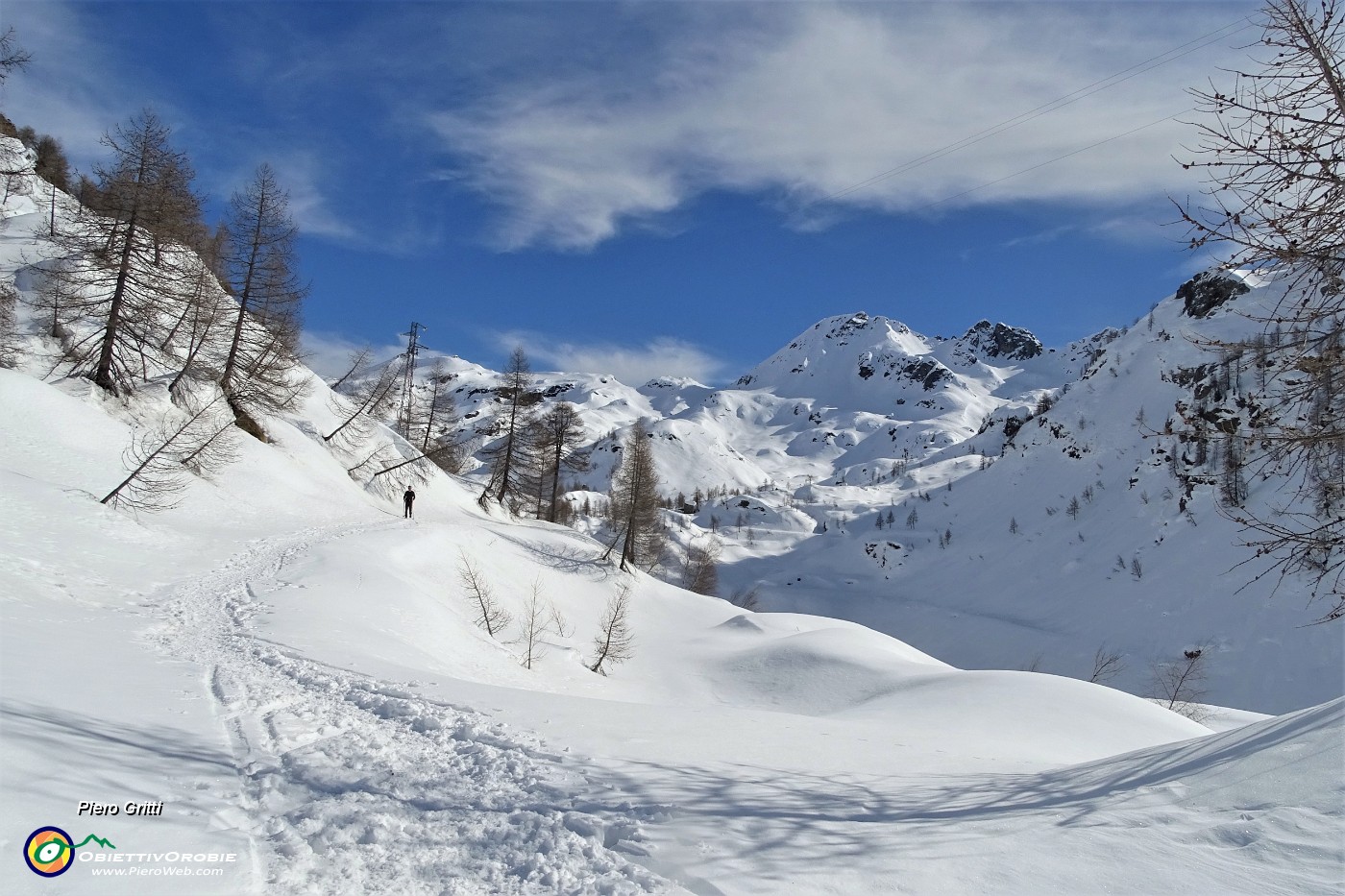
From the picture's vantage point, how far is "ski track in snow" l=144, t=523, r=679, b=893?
4207 millimetres

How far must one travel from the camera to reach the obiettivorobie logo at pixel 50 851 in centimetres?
356

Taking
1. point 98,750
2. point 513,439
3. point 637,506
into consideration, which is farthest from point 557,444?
point 98,750

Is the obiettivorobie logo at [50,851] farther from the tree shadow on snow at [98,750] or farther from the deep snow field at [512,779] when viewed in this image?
the tree shadow on snow at [98,750]

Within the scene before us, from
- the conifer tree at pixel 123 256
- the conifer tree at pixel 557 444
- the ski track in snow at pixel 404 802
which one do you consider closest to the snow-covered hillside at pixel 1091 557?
the conifer tree at pixel 557 444

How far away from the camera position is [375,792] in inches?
207

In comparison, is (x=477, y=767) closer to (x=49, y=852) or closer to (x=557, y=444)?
(x=49, y=852)

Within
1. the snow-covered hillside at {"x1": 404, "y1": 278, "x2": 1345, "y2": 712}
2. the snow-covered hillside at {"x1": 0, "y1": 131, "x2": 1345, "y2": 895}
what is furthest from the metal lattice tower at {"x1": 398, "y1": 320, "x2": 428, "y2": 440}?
the snow-covered hillside at {"x1": 0, "y1": 131, "x2": 1345, "y2": 895}

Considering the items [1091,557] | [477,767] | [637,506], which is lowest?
[477,767]

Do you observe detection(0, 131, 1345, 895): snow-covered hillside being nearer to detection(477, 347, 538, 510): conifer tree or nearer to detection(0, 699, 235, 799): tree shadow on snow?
detection(0, 699, 235, 799): tree shadow on snow

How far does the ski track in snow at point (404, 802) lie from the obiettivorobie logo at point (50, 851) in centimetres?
92

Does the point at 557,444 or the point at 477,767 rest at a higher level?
the point at 557,444

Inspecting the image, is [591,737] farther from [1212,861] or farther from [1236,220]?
[1236,220]

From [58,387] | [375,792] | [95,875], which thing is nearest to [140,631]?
[375,792]

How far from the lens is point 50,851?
367 centimetres
